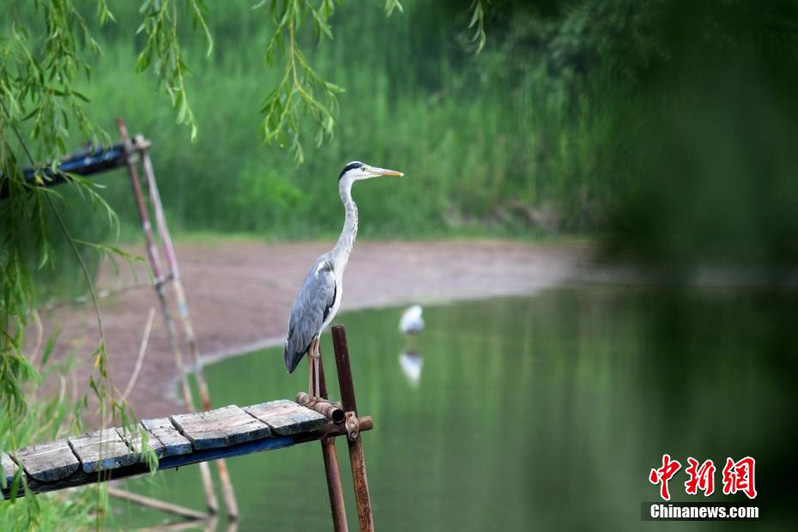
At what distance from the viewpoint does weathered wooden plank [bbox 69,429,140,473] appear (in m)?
1.63

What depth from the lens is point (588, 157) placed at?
620 millimetres

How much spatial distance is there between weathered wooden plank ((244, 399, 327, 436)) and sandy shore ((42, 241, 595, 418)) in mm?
2869

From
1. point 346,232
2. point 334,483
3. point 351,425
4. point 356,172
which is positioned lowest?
point 334,483

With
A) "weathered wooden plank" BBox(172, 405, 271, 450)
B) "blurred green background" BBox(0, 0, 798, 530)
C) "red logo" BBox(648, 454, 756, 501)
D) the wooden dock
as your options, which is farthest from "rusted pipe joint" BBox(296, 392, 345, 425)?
"red logo" BBox(648, 454, 756, 501)

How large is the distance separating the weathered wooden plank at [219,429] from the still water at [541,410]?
0.46 metres

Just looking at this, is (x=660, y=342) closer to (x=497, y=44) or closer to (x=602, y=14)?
(x=602, y=14)

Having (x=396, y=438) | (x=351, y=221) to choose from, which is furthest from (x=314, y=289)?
(x=396, y=438)

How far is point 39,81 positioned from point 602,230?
4.25ft

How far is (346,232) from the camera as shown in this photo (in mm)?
2020

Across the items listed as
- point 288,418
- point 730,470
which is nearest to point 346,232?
point 288,418

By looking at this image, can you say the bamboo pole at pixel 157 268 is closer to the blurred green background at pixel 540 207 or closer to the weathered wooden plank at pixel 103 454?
the blurred green background at pixel 540 207

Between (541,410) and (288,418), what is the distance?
10.4ft

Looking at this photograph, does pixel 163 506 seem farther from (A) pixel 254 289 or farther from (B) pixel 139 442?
A: (A) pixel 254 289

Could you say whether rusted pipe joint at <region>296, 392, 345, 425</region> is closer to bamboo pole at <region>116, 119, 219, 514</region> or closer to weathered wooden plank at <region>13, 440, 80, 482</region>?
weathered wooden plank at <region>13, 440, 80, 482</region>
